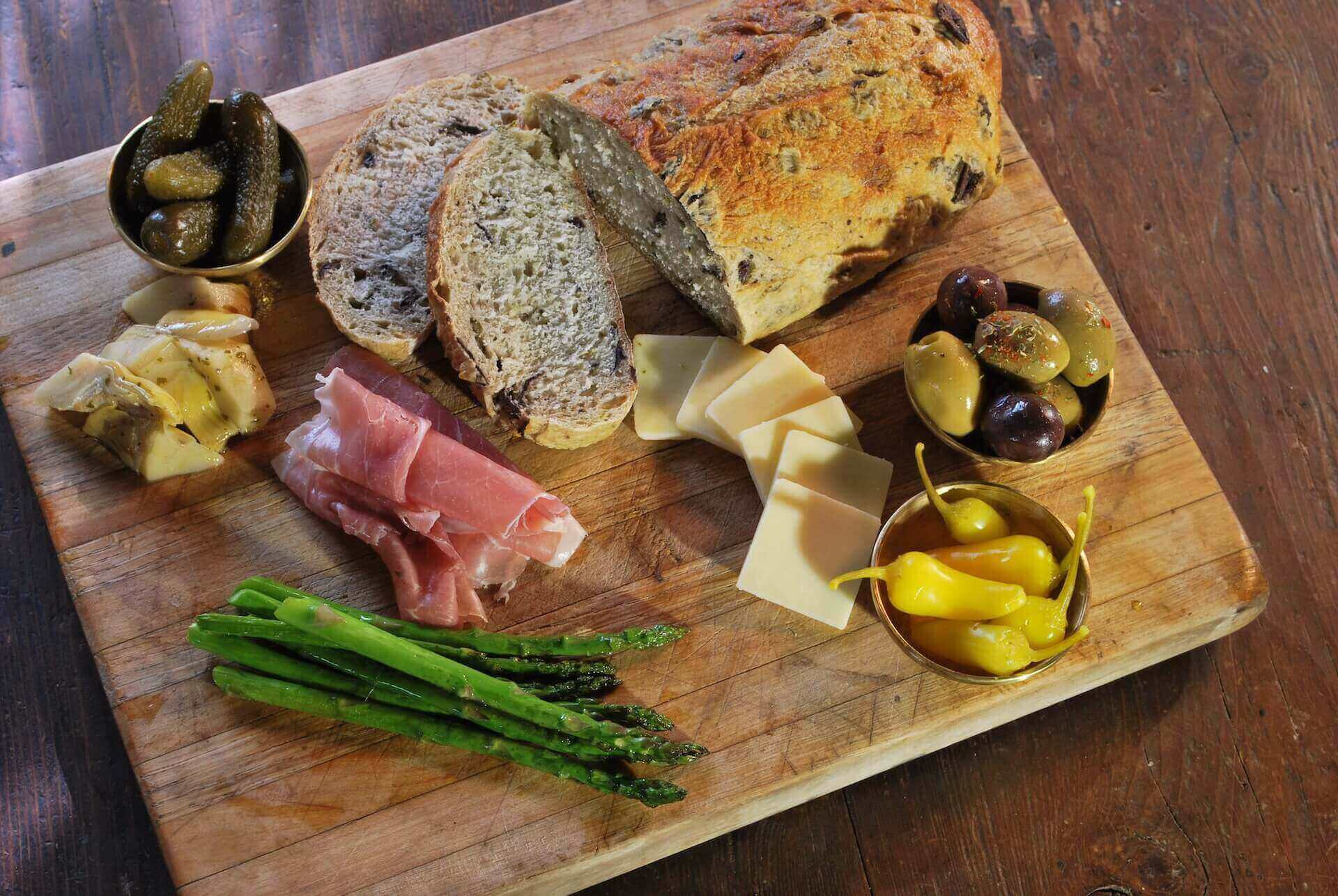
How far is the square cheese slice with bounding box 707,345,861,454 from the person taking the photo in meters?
3.80

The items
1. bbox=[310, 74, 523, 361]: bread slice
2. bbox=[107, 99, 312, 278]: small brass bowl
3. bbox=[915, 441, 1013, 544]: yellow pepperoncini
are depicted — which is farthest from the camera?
bbox=[310, 74, 523, 361]: bread slice

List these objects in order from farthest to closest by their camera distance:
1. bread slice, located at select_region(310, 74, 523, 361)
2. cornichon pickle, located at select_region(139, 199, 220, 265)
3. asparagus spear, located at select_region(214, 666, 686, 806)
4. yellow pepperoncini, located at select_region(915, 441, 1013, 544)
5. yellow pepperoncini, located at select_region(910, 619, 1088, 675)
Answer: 1. bread slice, located at select_region(310, 74, 523, 361)
2. cornichon pickle, located at select_region(139, 199, 220, 265)
3. yellow pepperoncini, located at select_region(915, 441, 1013, 544)
4. asparagus spear, located at select_region(214, 666, 686, 806)
5. yellow pepperoncini, located at select_region(910, 619, 1088, 675)

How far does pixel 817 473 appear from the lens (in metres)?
3.75

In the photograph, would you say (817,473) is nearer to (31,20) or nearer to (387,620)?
(387,620)

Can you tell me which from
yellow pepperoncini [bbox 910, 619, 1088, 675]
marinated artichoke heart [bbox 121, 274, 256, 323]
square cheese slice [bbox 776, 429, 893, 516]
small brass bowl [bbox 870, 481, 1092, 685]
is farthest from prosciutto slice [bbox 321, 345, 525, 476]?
yellow pepperoncini [bbox 910, 619, 1088, 675]

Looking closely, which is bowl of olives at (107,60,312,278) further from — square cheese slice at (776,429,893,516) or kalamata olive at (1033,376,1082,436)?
kalamata olive at (1033,376,1082,436)

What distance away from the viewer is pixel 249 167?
12.5 feet

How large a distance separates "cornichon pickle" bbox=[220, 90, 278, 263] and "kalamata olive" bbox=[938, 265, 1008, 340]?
237cm

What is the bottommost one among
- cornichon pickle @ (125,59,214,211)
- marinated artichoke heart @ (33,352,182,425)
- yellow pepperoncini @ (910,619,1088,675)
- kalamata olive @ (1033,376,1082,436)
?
yellow pepperoncini @ (910,619,1088,675)

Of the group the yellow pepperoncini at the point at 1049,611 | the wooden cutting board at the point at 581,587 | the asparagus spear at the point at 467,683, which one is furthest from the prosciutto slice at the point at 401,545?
the yellow pepperoncini at the point at 1049,611

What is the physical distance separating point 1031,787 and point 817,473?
1353 mm

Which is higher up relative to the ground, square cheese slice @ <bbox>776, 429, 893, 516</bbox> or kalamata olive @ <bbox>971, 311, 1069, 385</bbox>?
kalamata olive @ <bbox>971, 311, 1069, 385</bbox>

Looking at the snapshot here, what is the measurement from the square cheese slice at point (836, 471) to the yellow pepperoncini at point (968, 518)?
25 cm

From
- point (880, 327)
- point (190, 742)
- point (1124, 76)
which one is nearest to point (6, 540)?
point (190, 742)
